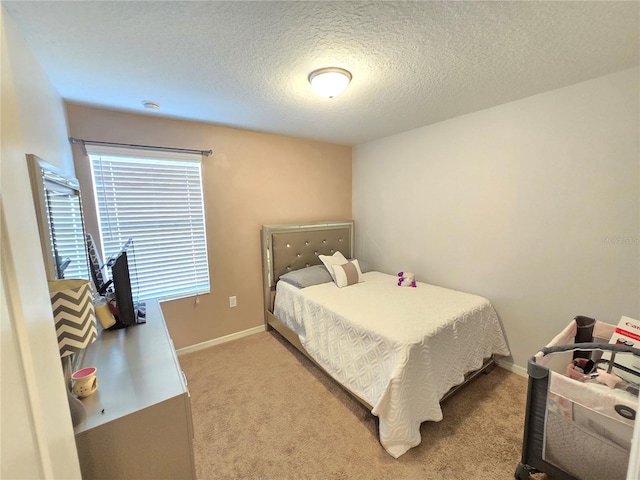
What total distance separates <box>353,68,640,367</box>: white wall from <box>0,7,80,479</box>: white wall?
2.79 metres

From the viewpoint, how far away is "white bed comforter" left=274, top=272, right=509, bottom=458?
61.8 inches

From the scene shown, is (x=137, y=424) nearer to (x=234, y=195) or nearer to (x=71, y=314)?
(x=71, y=314)

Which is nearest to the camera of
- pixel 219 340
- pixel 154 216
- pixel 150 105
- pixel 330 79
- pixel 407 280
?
pixel 330 79

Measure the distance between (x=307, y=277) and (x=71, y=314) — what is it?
1.98 metres

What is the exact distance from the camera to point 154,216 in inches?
95.8

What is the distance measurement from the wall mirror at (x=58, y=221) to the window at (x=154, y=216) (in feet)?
2.00

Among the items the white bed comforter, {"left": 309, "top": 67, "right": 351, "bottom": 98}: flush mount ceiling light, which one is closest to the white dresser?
the white bed comforter

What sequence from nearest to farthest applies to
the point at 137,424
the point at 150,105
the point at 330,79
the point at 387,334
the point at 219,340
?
1. the point at 137,424
2. the point at 330,79
3. the point at 387,334
4. the point at 150,105
5. the point at 219,340

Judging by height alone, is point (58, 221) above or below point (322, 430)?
above

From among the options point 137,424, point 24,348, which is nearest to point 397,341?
point 137,424

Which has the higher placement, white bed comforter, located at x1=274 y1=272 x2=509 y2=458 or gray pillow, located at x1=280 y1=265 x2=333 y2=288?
gray pillow, located at x1=280 y1=265 x2=333 y2=288

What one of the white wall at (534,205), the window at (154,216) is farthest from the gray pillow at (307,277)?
the white wall at (534,205)

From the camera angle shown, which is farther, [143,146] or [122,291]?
[143,146]

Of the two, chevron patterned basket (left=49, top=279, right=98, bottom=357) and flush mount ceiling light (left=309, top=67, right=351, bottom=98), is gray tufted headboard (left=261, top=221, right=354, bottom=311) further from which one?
chevron patterned basket (left=49, top=279, right=98, bottom=357)
